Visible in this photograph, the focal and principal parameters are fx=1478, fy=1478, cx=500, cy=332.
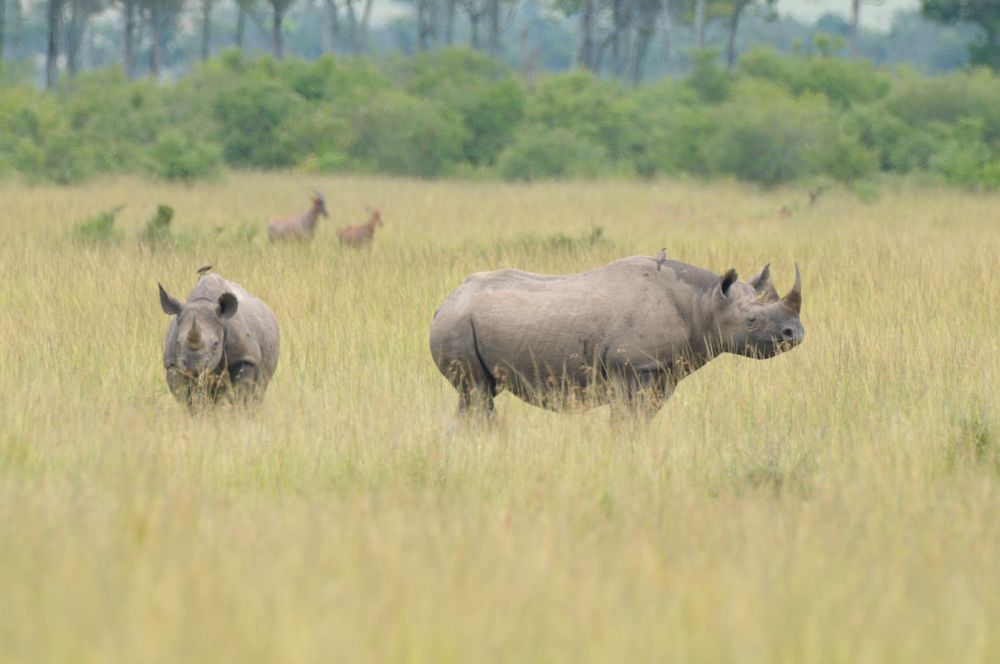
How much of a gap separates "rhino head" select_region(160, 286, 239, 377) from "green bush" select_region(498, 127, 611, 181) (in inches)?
799

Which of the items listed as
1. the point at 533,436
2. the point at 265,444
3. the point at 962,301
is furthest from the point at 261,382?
the point at 962,301

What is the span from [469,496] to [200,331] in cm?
189

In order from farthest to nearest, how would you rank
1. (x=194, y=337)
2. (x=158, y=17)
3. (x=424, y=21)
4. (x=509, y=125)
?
(x=424, y=21) → (x=158, y=17) → (x=509, y=125) → (x=194, y=337)

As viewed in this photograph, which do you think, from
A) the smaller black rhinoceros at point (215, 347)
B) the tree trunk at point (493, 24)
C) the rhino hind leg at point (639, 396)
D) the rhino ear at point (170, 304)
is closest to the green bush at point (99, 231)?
the smaller black rhinoceros at point (215, 347)

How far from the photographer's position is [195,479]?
5.40 metres

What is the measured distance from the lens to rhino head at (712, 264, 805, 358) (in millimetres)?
6605

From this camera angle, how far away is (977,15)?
126ft

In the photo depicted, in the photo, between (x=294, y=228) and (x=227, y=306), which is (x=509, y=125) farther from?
(x=227, y=306)

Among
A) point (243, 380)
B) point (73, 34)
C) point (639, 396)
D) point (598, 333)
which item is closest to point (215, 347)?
point (243, 380)

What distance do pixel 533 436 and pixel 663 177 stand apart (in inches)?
879

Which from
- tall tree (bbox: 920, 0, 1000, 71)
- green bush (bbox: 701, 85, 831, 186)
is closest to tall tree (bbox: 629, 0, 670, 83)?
tall tree (bbox: 920, 0, 1000, 71)

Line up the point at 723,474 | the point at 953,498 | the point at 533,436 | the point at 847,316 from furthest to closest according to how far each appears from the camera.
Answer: the point at 847,316
the point at 533,436
the point at 723,474
the point at 953,498

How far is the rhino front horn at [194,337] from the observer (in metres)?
6.39

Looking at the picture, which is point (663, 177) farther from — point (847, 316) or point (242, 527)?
point (242, 527)
